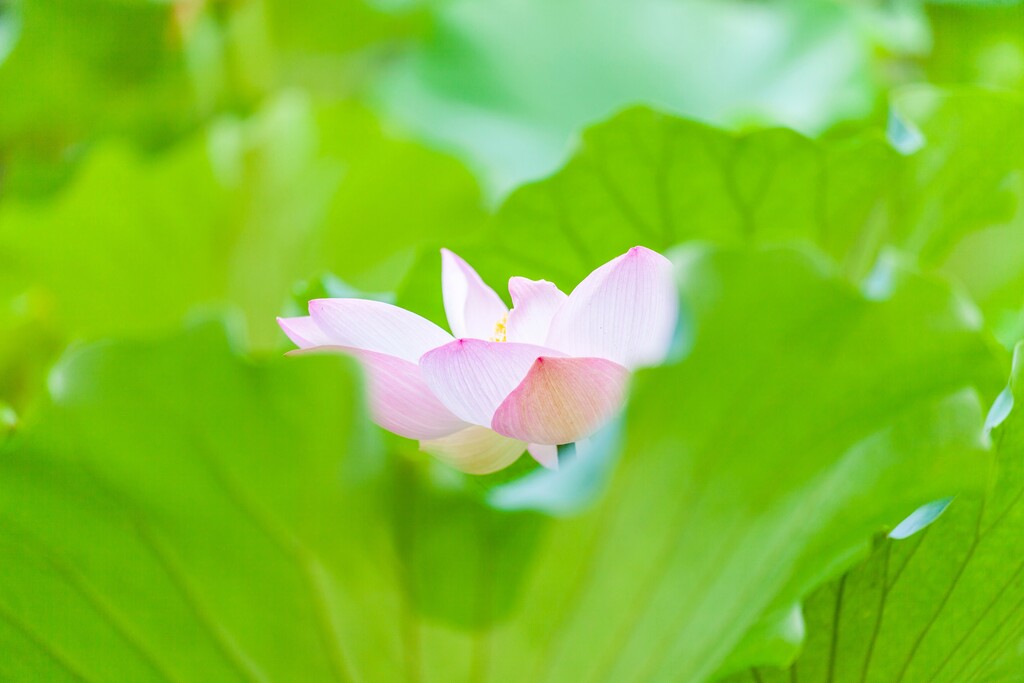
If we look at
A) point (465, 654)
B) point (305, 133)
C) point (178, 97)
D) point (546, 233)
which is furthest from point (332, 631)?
point (178, 97)

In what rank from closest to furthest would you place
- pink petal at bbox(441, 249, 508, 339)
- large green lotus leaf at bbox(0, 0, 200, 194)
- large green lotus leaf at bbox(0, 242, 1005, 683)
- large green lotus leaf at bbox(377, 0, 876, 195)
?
large green lotus leaf at bbox(0, 242, 1005, 683), pink petal at bbox(441, 249, 508, 339), large green lotus leaf at bbox(0, 0, 200, 194), large green lotus leaf at bbox(377, 0, 876, 195)

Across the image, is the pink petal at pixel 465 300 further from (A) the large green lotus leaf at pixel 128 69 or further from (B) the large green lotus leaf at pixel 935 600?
(A) the large green lotus leaf at pixel 128 69

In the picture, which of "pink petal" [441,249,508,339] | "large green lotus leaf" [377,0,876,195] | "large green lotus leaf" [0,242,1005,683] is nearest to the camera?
"large green lotus leaf" [0,242,1005,683]

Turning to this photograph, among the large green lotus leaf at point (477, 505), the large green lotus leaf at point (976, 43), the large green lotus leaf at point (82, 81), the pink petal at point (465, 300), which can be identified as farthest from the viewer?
the large green lotus leaf at point (82, 81)

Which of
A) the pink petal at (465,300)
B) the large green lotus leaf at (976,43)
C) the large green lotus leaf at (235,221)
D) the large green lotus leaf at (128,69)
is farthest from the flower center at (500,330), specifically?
the large green lotus leaf at (128,69)

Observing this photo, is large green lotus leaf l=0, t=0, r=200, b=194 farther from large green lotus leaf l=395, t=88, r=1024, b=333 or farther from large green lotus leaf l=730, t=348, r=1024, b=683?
large green lotus leaf l=730, t=348, r=1024, b=683

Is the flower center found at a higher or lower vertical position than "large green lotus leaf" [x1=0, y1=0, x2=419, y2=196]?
lower

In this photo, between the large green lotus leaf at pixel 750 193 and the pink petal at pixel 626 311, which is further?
the large green lotus leaf at pixel 750 193

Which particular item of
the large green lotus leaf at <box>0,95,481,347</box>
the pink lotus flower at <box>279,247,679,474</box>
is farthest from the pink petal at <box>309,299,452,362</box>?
the large green lotus leaf at <box>0,95,481,347</box>

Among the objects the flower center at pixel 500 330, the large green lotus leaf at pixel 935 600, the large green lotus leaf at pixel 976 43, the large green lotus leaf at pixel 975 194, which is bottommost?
the large green lotus leaf at pixel 935 600
